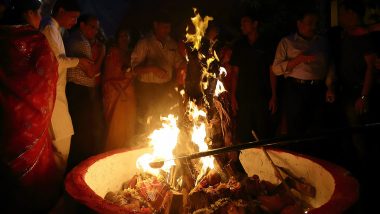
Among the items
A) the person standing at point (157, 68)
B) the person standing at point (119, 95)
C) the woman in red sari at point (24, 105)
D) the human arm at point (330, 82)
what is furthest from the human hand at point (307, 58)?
the woman in red sari at point (24, 105)

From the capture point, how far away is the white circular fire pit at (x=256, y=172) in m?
2.85

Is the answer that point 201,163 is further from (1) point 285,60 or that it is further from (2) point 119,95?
(2) point 119,95

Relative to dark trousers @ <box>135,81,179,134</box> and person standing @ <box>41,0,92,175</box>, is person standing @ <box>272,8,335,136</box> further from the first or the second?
person standing @ <box>41,0,92,175</box>

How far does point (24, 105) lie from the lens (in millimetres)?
3756

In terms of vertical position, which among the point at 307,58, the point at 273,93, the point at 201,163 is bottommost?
the point at 201,163

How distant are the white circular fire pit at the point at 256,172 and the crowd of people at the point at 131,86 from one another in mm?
518

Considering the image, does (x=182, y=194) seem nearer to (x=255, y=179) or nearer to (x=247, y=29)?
(x=255, y=179)

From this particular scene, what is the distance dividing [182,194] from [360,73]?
11.9 ft

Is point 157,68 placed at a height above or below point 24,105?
above

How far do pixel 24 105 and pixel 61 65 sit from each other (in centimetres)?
108

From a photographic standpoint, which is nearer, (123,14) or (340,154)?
(340,154)

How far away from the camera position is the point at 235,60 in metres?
6.54

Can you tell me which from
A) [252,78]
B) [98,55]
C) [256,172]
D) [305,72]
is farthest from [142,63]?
[256,172]

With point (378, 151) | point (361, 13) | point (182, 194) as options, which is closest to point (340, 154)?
point (378, 151)
